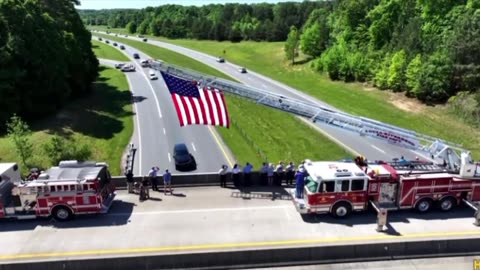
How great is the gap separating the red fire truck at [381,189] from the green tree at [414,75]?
39358 millimetres

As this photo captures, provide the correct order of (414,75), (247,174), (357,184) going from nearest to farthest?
(357,184)
(247,174)
(414,75)

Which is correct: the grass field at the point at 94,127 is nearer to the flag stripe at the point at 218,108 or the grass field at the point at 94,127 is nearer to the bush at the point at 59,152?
the bush at the point at 59,152

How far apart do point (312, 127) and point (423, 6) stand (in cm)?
3651

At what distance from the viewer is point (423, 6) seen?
70.3 meters

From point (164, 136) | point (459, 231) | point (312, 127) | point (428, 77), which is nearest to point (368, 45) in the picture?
point (428, 77)

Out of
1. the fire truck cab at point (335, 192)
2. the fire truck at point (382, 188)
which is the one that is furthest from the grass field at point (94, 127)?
the fire truck at point (382, 188)

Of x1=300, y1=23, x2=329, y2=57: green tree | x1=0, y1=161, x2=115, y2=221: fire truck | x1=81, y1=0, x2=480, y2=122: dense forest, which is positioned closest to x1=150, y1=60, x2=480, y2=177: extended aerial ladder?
x1=0, y1=161, x2=115, y2=221: fire truck

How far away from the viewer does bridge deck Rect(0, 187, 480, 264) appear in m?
18.5

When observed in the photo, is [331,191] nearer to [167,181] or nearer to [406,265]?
[406,265]

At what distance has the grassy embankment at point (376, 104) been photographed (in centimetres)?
4700

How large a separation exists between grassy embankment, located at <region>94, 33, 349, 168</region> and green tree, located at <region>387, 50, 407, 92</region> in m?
19.8

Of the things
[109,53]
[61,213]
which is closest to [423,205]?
[61,213]

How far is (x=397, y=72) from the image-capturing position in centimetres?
6250

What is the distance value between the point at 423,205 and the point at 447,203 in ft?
4.23
